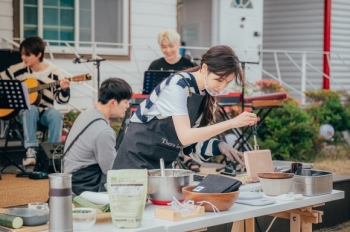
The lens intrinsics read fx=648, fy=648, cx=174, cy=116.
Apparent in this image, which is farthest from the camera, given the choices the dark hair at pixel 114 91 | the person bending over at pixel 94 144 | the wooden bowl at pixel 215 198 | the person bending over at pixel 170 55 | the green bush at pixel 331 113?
the green bush at pixel 331 113

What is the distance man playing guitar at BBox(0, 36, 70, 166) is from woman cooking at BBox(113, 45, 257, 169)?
329cm

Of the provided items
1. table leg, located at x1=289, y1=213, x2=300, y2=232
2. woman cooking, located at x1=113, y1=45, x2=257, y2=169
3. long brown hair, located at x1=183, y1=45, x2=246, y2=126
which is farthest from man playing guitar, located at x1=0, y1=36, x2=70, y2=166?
table leg, located at x1=289, y1=213, x2=300, y2=232

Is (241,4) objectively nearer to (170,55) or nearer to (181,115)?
(170,55)

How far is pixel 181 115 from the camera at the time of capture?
3.02 metres

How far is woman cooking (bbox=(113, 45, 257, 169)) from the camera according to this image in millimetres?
3043

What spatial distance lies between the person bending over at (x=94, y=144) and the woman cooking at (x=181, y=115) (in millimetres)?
504

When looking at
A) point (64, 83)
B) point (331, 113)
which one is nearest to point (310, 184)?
point (64, 83)

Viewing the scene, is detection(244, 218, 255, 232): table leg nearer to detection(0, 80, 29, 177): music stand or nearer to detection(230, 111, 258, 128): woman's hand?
detection(230, 111, 258, 128): woman's hand

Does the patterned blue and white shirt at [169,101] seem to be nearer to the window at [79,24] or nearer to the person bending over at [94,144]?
the person bending over at [94,144]

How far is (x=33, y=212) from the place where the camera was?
246 centimetres

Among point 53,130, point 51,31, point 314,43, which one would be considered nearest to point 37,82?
point 53,130

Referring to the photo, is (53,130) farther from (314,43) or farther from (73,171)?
(314,43)

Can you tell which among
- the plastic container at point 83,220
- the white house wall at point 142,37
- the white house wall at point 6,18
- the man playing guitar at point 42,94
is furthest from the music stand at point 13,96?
the plastic container at point 83,220

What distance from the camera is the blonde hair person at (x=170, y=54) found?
22.6ft
